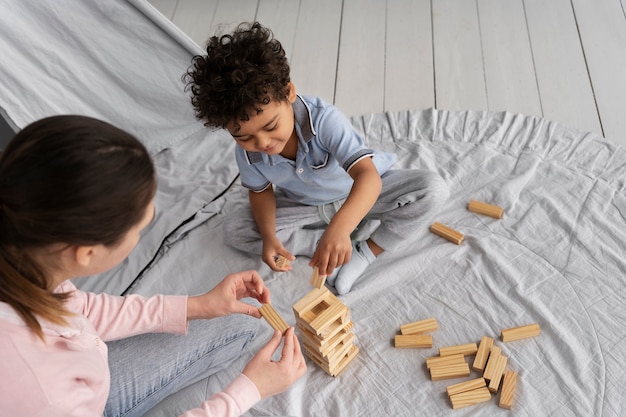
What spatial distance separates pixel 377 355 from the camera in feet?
3.76

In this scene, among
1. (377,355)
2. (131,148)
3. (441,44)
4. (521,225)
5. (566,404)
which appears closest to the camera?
(131,148)

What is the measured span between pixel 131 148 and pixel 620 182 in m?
1.12

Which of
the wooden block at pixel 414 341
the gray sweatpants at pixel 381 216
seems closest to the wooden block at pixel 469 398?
the wooden block at pixel 414 341

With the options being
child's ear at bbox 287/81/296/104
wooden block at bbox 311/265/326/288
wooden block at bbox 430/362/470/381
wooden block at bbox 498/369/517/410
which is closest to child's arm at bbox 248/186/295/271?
wooden block at bbox 311/265/326/288

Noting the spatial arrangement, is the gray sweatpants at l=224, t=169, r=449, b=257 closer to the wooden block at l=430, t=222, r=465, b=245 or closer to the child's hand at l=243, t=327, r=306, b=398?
the wooden block at l=430, t=222, r=465, b=245

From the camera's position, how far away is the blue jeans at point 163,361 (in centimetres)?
98

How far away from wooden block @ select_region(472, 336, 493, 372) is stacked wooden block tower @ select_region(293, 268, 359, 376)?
8.5 inches

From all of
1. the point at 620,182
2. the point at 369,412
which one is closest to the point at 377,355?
the point at 369,412

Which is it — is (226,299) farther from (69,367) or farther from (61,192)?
(61,192)

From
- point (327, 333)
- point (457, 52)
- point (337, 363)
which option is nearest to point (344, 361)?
point (337, 363)

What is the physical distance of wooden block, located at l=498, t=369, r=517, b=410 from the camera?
3.35ft

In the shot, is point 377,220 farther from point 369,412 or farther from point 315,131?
point 369,412

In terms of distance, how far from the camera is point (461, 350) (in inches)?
44.0

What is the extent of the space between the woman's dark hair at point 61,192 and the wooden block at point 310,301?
0.41 m
